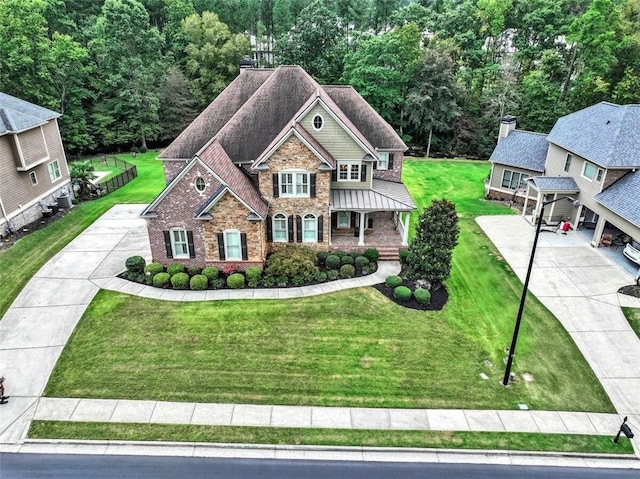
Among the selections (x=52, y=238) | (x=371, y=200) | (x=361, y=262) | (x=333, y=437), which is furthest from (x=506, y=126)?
(x=52, y=238)

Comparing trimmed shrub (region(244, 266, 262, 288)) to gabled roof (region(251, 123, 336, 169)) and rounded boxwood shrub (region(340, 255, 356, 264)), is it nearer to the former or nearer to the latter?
rounded boxwood shrub (region(340, 255, 356, 264))

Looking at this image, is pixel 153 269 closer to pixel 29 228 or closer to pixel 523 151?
pixel 29 228

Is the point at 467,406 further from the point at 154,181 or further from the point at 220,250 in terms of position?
the point at 154,181

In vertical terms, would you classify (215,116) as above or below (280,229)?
above

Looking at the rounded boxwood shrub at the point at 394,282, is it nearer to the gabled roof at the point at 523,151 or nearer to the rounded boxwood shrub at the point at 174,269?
the rounded boxwood shrub at the point at 174,269

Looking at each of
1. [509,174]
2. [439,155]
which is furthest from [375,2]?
[509,174]

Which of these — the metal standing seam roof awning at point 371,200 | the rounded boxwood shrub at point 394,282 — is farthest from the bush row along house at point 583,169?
the rounded boxwood shrub at point 394,282

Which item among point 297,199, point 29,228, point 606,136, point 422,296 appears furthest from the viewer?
point 29,228
